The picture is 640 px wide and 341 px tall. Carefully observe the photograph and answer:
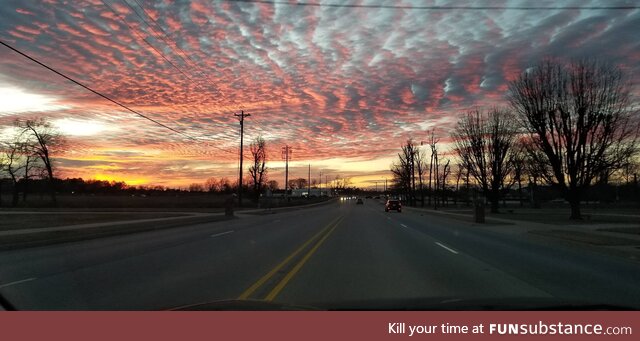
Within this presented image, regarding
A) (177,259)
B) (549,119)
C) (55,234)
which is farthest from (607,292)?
(549,119)

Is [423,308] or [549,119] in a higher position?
[549,119]

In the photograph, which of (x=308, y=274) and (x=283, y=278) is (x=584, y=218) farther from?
(x=283, y=278)

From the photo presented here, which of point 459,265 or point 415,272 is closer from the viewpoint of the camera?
point 415,272

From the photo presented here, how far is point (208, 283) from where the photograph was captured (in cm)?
891

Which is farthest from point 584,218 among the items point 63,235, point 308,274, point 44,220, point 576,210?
point 44,220

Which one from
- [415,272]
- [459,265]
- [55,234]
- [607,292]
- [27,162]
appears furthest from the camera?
[27,162]

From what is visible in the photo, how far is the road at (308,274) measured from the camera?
7.55 metres

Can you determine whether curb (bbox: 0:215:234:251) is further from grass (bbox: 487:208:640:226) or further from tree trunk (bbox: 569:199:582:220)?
tree trunk (bbox: 569:199:582:220)

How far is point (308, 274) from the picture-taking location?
10.0 meters

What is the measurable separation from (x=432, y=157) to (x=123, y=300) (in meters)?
63.4

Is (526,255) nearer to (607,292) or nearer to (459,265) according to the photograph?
(459,265)

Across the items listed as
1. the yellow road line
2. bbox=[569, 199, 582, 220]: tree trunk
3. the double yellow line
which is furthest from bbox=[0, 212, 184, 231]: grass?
bbox=[569, 199, 582, 220]: tree trunk

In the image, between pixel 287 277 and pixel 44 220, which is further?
pixel 44 220

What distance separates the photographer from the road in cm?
755
